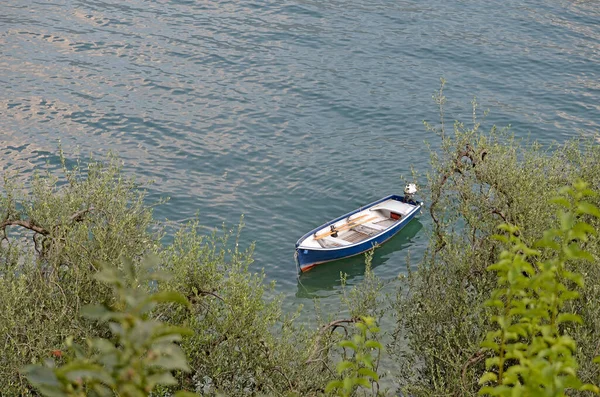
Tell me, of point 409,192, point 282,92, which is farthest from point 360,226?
point 282,92

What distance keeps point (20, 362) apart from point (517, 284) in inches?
311

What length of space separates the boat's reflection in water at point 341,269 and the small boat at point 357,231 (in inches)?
8.4

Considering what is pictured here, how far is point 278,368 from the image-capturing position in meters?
11.0

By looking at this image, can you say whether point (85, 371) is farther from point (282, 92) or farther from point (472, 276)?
point (282, 92)

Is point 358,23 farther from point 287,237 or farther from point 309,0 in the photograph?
point 287,237

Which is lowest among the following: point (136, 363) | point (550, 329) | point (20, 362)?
point (20, 362)

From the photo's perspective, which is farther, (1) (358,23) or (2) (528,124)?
(1) (358,23)

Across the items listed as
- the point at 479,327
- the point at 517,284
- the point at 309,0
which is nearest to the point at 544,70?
the point at 309,0

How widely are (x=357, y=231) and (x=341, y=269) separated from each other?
1603 mm

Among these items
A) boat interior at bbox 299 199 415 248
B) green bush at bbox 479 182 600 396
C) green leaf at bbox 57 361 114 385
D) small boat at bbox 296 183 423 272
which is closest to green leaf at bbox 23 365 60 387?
green leaf at bbox 57 361 114 385

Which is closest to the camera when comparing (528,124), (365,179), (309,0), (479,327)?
(479,327)

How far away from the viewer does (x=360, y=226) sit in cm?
2520

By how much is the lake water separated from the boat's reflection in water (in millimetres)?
49

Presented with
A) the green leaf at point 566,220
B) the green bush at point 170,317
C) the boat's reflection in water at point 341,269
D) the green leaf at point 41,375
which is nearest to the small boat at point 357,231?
the boat's reflection in water at point 341,269
